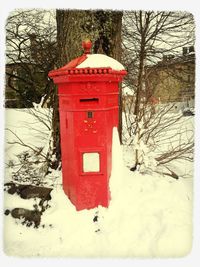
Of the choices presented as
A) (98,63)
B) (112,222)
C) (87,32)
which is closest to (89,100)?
(98,63)

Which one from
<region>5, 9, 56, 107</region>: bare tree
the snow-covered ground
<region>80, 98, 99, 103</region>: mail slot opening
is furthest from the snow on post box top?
the snow-covered ground

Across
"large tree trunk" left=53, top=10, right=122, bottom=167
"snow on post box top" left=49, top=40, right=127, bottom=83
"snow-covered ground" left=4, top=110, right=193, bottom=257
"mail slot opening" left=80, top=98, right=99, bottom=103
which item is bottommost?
"snow-covered ground" left=4, top=110, right=193, bottom=257

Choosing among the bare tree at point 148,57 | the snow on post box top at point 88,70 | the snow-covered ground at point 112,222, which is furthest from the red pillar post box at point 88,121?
the bare tree at point 148,57

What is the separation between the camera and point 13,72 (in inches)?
94.3

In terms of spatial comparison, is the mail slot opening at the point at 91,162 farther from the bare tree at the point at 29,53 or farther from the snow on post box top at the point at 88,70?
the bare tree at the point at 29,53

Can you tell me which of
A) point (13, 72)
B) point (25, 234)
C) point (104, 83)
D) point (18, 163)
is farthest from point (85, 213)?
point (13, 72)

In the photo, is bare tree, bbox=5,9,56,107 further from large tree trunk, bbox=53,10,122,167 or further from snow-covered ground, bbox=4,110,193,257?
snow-covered ground, bbox=4,110,193,257

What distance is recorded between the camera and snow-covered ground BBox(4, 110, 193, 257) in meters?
2.32

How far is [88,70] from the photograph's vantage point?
2.06 meters

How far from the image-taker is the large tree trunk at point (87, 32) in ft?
7.73

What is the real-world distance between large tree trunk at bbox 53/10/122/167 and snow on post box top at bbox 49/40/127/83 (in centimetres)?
17

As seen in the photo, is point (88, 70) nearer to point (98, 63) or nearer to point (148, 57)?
point (98, 63)

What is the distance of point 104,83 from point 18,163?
2.94 ft

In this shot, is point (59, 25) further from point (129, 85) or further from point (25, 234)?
point (25, 234)
